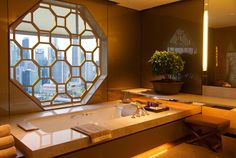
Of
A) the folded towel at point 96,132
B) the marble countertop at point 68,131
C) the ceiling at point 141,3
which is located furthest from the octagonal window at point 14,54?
the ceiling at point 141,3

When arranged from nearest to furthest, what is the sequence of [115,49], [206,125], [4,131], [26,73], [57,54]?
[4,131] < [206,125] < [26,73] < [57,54] < [115,49]

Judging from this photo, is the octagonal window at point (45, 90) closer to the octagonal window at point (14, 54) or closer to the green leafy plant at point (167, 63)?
the octagonal window at point (14, 54)

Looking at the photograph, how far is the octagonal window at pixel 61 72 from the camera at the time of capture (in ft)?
9.46

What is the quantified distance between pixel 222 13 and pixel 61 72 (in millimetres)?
2197

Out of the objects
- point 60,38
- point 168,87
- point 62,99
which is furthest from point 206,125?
point 60,38

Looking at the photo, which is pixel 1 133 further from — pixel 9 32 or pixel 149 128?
pixel 149 128

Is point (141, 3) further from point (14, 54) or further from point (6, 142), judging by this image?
point (6, 142)

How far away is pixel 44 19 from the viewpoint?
281cm

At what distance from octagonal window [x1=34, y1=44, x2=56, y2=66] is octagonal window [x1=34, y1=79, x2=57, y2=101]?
231mm

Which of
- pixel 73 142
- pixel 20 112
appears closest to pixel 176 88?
pixel 73 142

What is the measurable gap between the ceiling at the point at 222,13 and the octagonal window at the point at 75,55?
179 centimetres

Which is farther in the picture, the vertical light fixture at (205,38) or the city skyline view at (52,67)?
the vertical light fixture at (205,38)

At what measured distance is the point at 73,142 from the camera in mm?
1697

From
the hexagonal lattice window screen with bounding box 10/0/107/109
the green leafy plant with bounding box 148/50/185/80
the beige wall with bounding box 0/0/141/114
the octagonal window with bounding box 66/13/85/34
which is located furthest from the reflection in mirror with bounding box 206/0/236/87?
the octagonal window with bounding box 66/13/85/34
